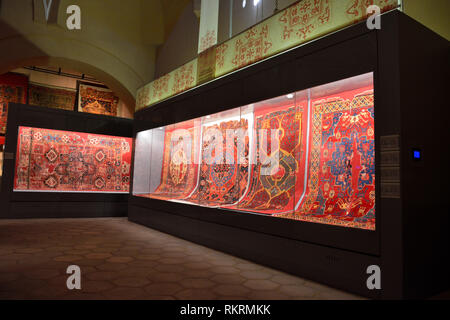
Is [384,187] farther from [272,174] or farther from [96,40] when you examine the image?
[96,40]

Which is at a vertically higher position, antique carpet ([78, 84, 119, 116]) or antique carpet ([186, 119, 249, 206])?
antique carpet ([78, 84, 119, 116])

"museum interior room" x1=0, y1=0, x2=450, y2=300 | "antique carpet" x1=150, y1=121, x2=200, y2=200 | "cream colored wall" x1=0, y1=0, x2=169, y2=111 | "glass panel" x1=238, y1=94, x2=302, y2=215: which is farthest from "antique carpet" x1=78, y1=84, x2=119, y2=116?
"glass panel" x1=238, y1=94, x2=302, y2=215

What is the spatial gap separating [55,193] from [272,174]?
5.04 m

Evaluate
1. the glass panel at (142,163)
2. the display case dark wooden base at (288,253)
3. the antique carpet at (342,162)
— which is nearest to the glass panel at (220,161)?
the display case dark wooden base at (288,253)

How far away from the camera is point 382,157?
2240 millimetres

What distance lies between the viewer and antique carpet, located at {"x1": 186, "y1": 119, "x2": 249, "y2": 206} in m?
3.90

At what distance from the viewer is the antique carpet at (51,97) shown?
968 centimetres

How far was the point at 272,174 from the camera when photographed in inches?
140

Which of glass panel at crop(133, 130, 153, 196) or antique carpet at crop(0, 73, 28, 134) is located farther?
antique carpet at crop(0, 73, 28, 134)

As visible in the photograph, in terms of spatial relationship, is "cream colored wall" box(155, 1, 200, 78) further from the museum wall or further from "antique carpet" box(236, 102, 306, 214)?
A: "antique carpet" box(236, 102, 306, 214)

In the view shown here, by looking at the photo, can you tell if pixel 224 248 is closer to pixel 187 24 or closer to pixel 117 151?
pixel 117 151

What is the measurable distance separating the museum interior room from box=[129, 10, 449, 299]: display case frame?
0.01 meters
